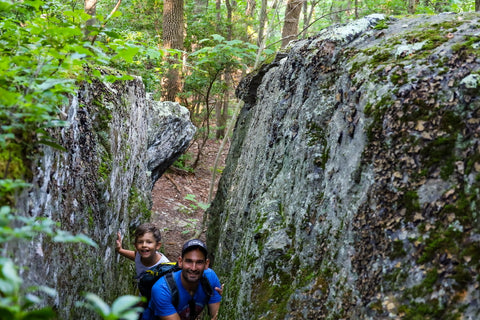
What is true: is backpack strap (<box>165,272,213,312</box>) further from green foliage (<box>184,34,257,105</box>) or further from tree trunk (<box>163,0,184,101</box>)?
tree trunk (<box>163,0,184,101</box>)

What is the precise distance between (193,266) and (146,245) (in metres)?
1.42

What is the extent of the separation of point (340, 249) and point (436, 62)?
1638mm

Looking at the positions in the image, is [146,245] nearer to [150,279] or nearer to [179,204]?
[150,279]

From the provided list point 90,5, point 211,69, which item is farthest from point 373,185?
point 211,69

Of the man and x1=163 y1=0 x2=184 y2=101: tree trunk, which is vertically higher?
x1=163 y1=0 x2=184 y2=101: tree trunk

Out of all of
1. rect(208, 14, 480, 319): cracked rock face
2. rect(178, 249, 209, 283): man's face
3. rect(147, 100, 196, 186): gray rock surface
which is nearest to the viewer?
rect(208, 14, 480, 319): cracked rock face

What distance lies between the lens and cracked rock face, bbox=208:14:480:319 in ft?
7.78

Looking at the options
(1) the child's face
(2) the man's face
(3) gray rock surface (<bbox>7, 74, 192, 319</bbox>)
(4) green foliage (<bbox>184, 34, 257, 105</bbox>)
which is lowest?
(1) the child's face

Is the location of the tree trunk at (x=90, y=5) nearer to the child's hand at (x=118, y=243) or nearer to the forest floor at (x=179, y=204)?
the child's hand at (x=118, y=243)

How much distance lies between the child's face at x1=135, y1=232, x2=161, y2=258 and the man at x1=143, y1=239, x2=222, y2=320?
1.09 m

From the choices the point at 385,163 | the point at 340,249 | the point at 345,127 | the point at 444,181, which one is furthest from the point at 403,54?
the point at 340,249

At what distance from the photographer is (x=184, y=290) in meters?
4.44

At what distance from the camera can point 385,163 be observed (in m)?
2.84

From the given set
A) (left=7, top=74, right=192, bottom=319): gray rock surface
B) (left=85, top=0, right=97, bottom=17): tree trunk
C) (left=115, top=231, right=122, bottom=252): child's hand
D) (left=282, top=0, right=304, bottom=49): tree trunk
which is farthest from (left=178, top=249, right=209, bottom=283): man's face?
(left=282, top=0, right=304, bottom=49): tree trunk
